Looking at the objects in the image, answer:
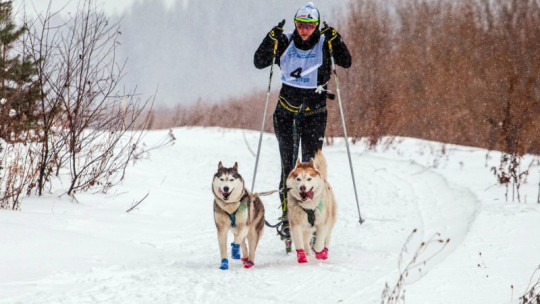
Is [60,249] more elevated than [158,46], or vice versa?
[158,46]

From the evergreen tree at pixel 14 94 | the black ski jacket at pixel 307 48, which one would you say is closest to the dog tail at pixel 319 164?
the black ski jacket at pixel 307 48

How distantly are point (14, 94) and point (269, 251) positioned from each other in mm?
3230

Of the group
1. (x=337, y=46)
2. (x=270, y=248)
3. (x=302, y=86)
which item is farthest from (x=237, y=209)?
(x=337, y=46)

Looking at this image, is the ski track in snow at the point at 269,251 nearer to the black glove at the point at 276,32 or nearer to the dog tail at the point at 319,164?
the dog tail at the point at 319,164

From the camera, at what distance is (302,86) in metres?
5.22

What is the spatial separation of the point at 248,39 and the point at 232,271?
61.9 metres

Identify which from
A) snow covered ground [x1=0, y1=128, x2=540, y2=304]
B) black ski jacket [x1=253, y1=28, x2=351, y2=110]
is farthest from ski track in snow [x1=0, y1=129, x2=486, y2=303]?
black ski jacket [x1=253, y1=28, x2=351, y2=110]

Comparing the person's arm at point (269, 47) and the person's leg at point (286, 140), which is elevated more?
the person's arm at point (269, 47)

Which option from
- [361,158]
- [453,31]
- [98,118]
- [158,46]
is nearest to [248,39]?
[158,46]

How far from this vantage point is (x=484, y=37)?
19000mm

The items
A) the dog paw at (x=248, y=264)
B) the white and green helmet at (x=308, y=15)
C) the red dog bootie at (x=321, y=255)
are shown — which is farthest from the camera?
the white and green helmet at (x=308, y=15)

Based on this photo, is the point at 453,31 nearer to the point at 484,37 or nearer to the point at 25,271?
the point at 484,37

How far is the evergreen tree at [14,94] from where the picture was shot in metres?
5.65

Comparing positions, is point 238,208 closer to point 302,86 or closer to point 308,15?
point 302,86
